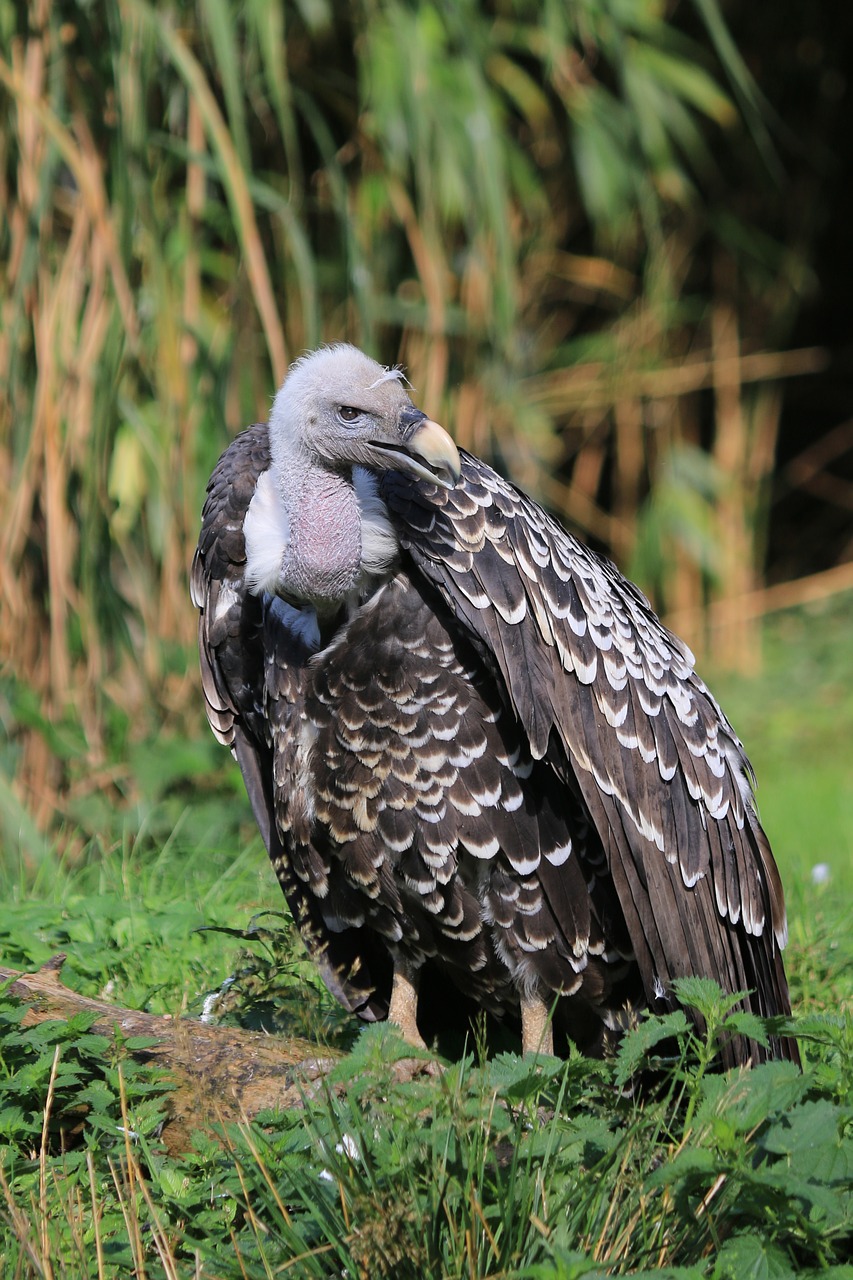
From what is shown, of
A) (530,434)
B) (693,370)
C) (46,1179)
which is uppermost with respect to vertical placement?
(693,370)

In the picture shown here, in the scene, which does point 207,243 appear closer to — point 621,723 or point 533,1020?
point 621,723

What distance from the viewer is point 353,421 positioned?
3406 mm

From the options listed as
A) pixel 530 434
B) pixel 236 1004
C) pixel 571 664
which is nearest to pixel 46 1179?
pixel 236 1004

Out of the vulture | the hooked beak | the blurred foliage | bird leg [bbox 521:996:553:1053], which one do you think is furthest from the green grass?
the blurred foliage

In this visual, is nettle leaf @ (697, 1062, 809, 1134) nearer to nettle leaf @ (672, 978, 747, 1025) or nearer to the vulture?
nettle leaf @ (672, 978, 747, 1025)

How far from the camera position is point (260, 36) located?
17.1 ft

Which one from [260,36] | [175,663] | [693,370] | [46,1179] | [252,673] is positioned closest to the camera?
[46,1179]

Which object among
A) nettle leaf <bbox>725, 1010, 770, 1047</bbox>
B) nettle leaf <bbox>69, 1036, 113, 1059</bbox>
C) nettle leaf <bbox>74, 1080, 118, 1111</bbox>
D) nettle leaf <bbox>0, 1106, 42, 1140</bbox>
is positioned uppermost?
nettle leaf <bbox>725, 1010, 770, 1047</bbox>

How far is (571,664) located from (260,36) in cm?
318

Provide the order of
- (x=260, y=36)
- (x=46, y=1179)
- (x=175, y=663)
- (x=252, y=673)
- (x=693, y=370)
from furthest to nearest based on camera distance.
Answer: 1. (x=693, y=370)
2. (x=175, y=663)
3. (x=260, y=36)
4. (x=252, y=673)
5. (x=46, y=1179)

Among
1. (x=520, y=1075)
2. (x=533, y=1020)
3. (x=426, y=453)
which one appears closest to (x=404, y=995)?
(x=533, y=1020)

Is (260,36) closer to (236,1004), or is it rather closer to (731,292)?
(236,1004)

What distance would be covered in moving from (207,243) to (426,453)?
398cm

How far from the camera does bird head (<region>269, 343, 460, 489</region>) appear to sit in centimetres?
332
